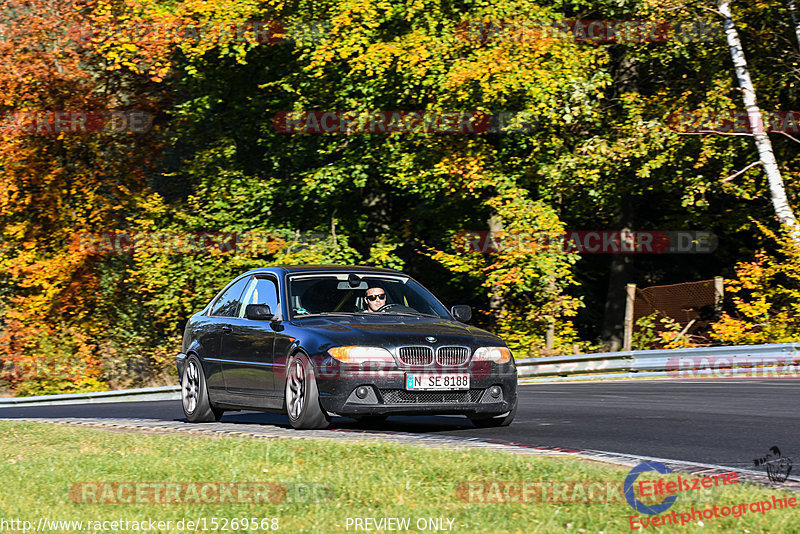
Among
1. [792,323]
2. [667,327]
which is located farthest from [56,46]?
[792,323]

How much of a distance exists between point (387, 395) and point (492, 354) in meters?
1.07

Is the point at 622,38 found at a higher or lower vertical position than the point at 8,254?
higher

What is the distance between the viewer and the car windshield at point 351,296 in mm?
11438

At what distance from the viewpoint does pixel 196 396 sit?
41.4 feet

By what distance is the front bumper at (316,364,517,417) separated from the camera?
10.2m

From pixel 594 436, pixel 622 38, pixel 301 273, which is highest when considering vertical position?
pixel 622 38

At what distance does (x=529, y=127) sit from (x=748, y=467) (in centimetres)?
1879

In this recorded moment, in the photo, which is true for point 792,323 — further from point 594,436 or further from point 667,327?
point 594,436

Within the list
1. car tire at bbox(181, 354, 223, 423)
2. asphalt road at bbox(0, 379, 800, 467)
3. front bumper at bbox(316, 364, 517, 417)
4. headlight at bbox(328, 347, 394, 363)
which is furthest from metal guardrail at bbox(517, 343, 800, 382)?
headlight at bbox(328, 347, 394, 363)

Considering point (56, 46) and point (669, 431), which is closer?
point (669, 431)

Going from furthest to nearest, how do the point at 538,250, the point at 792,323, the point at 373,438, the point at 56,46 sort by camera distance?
the point at 56,46
the point at 538,250
the point at 792,323
the point at 373,438

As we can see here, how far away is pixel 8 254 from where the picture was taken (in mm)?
33531

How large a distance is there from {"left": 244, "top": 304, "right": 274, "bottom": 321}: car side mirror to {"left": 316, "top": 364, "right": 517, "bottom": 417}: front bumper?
1.16 meters

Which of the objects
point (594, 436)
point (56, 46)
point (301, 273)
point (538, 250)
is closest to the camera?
point (594, 436)
